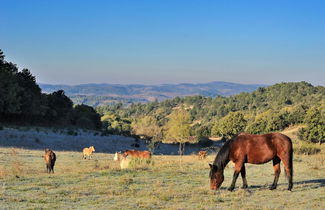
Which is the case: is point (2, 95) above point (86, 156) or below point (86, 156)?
above

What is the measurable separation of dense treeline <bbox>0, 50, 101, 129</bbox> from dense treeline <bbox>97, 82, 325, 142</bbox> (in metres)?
13.7

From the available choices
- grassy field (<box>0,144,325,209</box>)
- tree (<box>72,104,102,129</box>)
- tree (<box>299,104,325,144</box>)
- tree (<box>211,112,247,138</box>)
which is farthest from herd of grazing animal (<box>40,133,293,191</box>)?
tree (<box>211,112,247,138</box>)

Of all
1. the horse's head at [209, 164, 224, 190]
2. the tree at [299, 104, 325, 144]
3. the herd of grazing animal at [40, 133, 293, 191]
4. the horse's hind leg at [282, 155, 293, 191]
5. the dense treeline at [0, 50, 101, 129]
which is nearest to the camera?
the horse's head at [209, 164, 224, 190]

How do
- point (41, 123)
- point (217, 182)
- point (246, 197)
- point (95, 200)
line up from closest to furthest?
point (95, 200) < point (246, 197) < point (217, 182) < point (41, 123)

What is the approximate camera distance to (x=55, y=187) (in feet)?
38.7

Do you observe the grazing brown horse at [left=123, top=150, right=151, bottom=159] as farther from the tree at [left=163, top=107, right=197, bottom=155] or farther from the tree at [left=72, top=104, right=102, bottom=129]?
the tree at [left=72, top=104, right=102, bottom=129]

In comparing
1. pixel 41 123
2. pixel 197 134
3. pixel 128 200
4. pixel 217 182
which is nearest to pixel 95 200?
pixel 128 200

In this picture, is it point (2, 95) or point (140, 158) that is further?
point (2, 95)

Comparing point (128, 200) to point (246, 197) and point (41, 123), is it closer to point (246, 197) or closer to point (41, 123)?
point (246, 197)

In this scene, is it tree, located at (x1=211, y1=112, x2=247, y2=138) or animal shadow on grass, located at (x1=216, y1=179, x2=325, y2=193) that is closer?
animal shadow on grass, located at (x1=216, y1=179, x2=325, y2=193)

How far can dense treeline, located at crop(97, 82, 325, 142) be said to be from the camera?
6981 cm

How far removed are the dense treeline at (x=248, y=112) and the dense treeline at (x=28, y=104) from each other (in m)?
13.7

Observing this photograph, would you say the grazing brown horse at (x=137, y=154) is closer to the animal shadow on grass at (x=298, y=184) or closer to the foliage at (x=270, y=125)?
the animal shadow on grass at (x=298, y=184)

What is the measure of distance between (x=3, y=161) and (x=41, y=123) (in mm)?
31455
